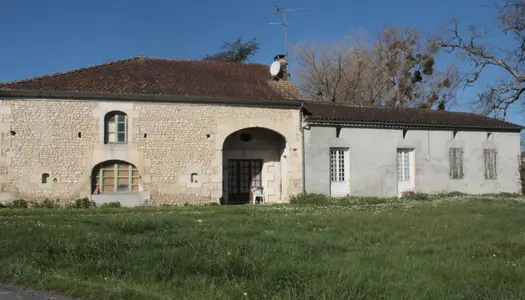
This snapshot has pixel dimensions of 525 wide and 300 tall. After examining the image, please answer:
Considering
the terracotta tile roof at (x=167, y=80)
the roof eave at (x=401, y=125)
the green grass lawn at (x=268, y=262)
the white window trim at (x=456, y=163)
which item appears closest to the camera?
the green grass lawn at (x=268, y=262)

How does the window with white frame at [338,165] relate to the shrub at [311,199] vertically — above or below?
above

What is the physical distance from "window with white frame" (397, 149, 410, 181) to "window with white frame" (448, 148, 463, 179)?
2.54 metres

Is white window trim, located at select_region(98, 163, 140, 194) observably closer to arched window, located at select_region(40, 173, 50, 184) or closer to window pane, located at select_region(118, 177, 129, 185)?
window pane, located at select_region(118, 177, 129, 185)

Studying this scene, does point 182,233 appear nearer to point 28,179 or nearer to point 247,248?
point 247,248

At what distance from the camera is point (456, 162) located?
25.6 meters

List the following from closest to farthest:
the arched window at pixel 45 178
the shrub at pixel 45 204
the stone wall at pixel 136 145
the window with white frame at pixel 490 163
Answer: the shrub at pixel 45 204 → the stone wall at pixel 136 145 → the arched window at pixel 45 178 → the window with white frame at pixel 490 163

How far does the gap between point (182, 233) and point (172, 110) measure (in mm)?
12114

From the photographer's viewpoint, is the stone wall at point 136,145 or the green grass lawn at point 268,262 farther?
the stone wall at point 136,145

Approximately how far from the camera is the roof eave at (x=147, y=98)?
18938mm

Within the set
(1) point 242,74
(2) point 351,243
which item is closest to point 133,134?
(1) point 242,74

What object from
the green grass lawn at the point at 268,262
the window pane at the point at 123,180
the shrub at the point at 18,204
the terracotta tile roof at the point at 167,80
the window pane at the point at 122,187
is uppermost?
the terracotta tile roof at the point at 167,80

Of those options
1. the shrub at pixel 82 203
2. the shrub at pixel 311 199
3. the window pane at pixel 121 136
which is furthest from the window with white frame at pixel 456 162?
the shrub at pixel 82 203

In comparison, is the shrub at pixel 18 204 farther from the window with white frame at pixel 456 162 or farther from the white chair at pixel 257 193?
the window with white frame at pixel 456 162

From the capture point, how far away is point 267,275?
5.59 metres
